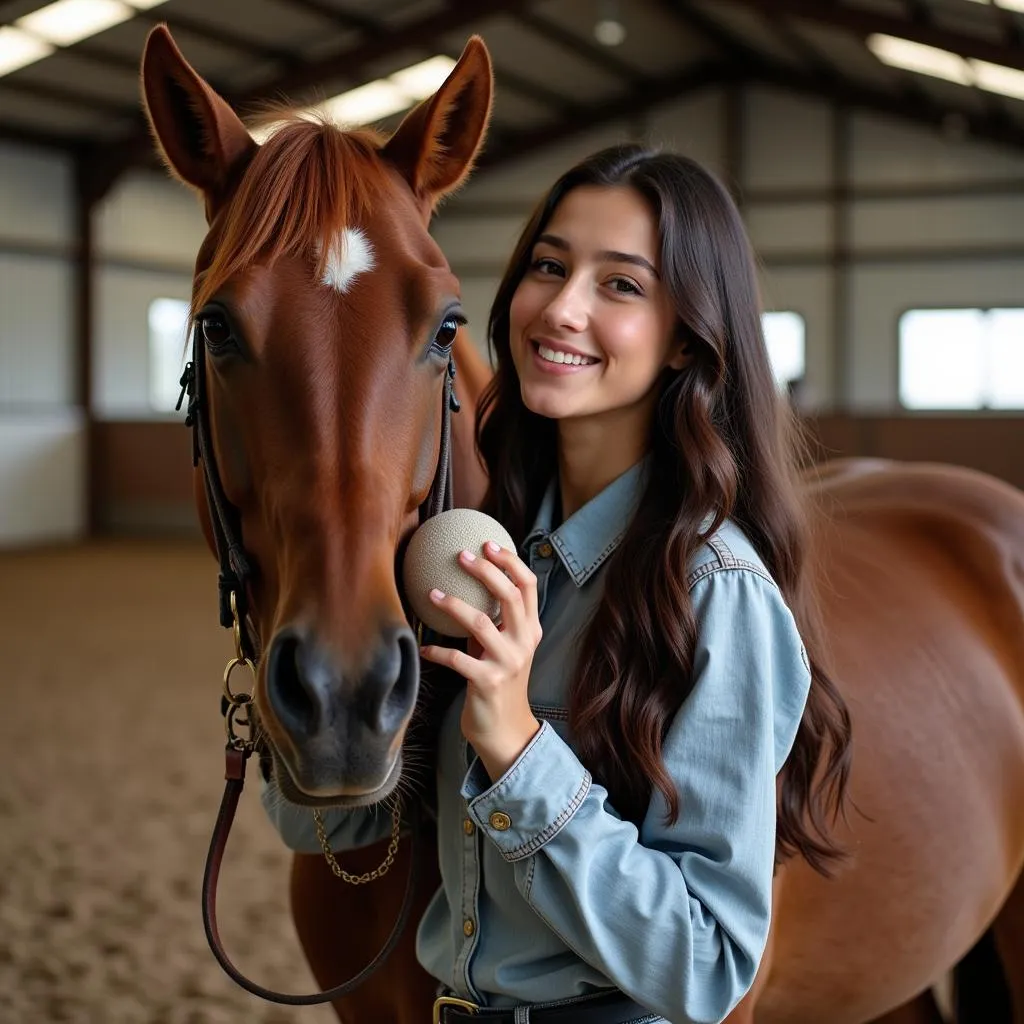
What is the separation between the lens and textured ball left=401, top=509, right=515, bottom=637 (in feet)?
3.70

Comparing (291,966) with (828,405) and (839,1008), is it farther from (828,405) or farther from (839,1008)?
(828,405)

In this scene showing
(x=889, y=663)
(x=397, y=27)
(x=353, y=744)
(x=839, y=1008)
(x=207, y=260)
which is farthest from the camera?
(x=397, y=27)

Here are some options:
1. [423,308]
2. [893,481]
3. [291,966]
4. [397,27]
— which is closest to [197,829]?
[291,966]

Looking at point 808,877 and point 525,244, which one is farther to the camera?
point 808,877

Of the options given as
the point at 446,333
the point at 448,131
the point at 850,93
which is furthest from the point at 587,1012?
the point at 850,93

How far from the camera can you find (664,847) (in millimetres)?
1185

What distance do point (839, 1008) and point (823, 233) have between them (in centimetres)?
1448

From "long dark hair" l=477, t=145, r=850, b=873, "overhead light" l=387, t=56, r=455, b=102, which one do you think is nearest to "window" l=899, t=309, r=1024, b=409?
"overhead light" l=387, t=56, r=455, b=102

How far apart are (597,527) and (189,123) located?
68 centimetres

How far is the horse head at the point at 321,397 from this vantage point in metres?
1.02

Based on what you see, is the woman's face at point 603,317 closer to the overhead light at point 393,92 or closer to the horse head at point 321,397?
the horse head at point 321,397

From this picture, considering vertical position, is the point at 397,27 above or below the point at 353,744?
above

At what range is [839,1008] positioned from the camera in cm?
179

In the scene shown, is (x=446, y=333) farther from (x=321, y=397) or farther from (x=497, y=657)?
(x=497, y=657)
